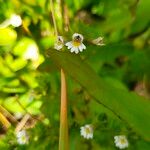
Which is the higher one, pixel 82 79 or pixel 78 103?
pixel 78 103

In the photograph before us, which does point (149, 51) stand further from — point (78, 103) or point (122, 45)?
point (78, 103)

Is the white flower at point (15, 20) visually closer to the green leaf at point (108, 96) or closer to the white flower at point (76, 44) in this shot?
the white flower at point (76, 44)

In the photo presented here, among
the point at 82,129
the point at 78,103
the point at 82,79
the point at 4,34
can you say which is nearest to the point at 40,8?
the point at 4,34

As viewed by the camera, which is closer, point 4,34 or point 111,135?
point 111,135

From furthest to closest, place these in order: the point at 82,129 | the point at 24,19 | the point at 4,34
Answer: the point at 24,19 < the point at 4,34 < the point at 82,129

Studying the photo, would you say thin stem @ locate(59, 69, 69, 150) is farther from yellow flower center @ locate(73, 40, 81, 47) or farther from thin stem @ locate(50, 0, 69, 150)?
yellow flower center @ locate(73, 40, 81, 47)

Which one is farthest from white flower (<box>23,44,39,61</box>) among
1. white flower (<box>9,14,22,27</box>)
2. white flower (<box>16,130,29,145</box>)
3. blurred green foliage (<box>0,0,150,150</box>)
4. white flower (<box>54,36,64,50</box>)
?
white flower (<box>54,36,64,50</box>)
